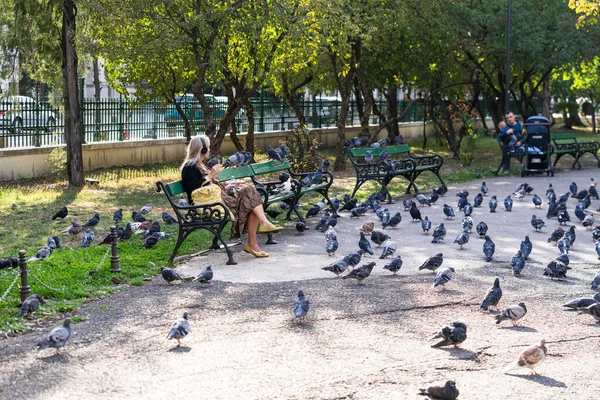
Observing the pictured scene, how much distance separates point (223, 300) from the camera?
805 cm

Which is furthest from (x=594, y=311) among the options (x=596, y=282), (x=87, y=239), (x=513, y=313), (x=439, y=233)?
(x=87, y=239)

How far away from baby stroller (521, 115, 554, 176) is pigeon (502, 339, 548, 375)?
1490 centimetres

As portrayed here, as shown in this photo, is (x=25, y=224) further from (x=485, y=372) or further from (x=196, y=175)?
(x=485, y=372)

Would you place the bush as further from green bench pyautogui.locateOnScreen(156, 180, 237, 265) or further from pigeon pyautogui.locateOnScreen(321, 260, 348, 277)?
pigeon pyautogui.locateOnScreen(321, 260, 348, 277)

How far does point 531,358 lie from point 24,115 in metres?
15.6

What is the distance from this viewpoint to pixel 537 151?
20.4 meters

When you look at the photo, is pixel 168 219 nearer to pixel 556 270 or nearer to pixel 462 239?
pixel 462 239

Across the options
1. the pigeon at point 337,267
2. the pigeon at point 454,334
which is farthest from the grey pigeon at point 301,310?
the pigeon at point 337,267

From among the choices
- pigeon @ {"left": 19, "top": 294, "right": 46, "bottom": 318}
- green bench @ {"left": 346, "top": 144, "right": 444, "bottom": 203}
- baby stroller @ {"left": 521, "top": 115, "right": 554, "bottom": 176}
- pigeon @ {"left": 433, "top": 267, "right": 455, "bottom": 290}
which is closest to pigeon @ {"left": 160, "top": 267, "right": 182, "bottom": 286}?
pigeon @ {"left": 19, "top": 294, "right": 46, "bottom": 318}

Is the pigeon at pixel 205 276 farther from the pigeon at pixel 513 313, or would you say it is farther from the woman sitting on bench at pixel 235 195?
the pigeon at pixel 513 313

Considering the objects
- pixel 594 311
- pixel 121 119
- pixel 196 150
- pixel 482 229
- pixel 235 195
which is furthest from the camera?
pixel 121 119

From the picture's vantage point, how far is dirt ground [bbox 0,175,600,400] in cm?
572

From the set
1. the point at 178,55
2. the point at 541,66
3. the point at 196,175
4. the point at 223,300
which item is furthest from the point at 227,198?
the point at 541,66

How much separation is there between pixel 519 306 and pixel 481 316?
470 millimetres
